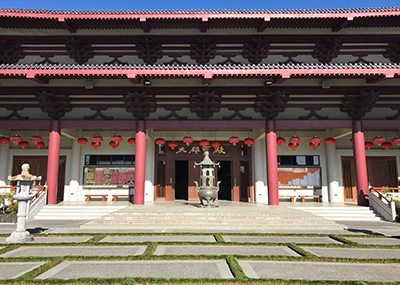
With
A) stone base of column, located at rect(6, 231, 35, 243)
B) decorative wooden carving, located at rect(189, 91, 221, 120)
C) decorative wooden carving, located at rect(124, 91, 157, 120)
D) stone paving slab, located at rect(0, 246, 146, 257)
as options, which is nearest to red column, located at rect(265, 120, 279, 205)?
decorative wooden carving, located at rect(189, 91, 221, 120)

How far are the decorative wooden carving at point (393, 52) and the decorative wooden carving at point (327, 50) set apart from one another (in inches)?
77.5

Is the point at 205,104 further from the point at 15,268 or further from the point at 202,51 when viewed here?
the point at 15,268

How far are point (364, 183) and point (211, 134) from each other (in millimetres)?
6565

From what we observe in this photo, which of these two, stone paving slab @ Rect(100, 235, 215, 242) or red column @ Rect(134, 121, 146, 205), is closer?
stone paving slab @ Rect(100, 235, 215, 242)

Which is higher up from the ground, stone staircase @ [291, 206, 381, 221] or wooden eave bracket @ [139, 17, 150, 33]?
wooden eave bracket @ [139, 17, 150, 33]

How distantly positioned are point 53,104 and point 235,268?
9038mm

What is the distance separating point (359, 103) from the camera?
31.7 ft

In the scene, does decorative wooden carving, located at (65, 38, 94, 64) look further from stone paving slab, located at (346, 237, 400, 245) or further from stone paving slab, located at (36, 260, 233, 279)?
stone paving slab, located at (346, 237, 400, 245)

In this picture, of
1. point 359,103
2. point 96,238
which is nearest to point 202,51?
point 359,103

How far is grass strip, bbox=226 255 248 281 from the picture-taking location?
3297mm

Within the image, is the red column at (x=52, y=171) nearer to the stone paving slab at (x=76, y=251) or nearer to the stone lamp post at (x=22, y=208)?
the stone lamp post at (x=22, y=208)

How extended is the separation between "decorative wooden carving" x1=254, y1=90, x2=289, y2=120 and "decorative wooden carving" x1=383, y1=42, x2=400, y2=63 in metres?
4.90

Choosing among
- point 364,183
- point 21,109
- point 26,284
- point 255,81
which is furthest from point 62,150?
point 364,183

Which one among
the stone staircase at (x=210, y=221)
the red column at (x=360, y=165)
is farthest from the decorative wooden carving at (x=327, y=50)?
the stone staircase at (x=210, y=221)
